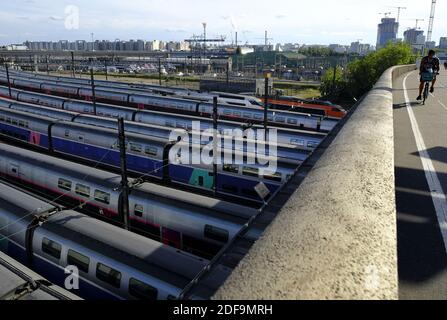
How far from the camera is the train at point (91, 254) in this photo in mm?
10016

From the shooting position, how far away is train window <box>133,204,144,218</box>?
15.3m

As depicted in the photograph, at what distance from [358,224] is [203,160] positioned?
54.7ft

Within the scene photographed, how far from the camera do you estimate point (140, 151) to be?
22781 mm

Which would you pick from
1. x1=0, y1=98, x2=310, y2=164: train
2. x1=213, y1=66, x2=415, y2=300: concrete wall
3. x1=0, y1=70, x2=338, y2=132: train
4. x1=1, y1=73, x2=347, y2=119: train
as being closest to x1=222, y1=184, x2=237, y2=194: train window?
x1=0, y1=98, x2=310, y2=164: train

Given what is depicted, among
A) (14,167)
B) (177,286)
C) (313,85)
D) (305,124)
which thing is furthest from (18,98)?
(313,85)

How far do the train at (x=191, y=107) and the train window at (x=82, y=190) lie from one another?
15.4 metres

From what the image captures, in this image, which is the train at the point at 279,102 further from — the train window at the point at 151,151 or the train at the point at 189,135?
the train window at the point at 151,151

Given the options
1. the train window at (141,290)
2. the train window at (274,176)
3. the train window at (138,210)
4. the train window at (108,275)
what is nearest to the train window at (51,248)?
the train window at (108,275)

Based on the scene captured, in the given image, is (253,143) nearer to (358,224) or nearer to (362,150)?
(362,150)

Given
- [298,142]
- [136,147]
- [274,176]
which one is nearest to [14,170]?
[136,147]

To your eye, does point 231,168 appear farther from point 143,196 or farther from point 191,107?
point 191,107

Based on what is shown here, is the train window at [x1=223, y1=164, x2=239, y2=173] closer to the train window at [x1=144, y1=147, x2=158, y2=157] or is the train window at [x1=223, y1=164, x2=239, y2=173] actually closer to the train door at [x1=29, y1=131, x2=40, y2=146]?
the train window at [x1=144, y1=147, x2=158, y2=157]

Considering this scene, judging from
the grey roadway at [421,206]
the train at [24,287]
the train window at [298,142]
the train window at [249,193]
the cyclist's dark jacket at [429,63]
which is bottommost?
the train window at [249,193]

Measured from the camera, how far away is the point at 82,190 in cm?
1741
